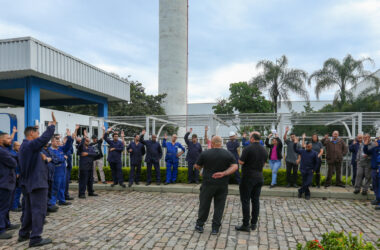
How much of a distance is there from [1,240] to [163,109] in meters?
22.2

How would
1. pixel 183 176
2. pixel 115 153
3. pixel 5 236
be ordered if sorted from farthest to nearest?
pixel 183 176
pixel 115 153
pixel 5 236

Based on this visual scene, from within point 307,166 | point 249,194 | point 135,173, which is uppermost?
point 307,166

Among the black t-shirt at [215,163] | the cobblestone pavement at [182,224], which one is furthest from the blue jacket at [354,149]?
the black t-shirt at [215,163]

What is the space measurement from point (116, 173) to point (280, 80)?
1923 centimetres

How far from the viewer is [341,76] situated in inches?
888

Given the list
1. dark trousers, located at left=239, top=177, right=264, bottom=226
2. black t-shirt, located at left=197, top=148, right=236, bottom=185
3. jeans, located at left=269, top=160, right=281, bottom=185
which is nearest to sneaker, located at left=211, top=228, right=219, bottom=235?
dark trousers, located at left=239, top=177, right=264, bottom=226

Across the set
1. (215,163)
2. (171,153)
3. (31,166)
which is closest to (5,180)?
(31,166)

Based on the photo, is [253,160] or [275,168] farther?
[275,168]

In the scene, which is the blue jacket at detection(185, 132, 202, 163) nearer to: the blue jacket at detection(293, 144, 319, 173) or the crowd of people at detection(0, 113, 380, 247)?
the crowd of people at detection(0, 113, 380, 247)

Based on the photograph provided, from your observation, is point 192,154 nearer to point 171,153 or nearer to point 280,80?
point 171,153

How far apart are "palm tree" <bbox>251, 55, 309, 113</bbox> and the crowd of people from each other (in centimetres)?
1591

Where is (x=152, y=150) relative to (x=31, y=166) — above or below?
below

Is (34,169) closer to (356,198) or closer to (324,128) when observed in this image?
(356,198)

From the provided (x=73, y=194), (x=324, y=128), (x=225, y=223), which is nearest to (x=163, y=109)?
(x=324, y=128)
